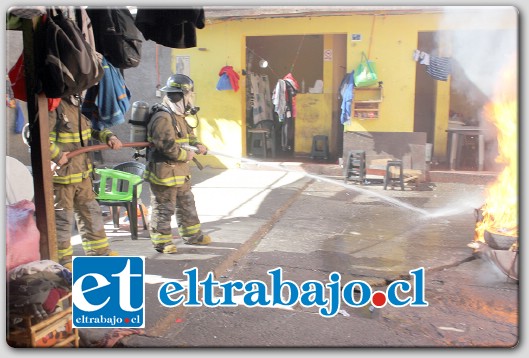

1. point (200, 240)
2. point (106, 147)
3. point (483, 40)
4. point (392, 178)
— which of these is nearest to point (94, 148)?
point (106, 147)

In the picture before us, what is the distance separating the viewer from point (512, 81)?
11.7 ft

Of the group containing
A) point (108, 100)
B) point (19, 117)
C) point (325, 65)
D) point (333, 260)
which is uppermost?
point (325, 65)

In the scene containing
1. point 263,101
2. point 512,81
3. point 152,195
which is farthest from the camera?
point 152,195

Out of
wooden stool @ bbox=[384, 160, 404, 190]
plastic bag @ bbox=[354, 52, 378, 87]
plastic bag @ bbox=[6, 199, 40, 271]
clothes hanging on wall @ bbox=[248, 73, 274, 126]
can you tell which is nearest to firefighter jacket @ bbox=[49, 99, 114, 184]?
plastic bag @ bbox=[6, 199, 40, 271]

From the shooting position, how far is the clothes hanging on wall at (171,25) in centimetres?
364

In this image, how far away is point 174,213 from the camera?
3.91 m

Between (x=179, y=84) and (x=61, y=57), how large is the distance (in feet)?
2.35

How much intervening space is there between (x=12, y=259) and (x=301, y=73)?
206 centimetres

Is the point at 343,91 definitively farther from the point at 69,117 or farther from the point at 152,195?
the point at 69,117

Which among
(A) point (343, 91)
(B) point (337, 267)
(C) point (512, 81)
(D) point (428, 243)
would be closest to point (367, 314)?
(B) point (337, 267)

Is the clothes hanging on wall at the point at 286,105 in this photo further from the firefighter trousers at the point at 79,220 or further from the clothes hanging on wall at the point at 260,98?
the firefighter trousers at the point at 79,220

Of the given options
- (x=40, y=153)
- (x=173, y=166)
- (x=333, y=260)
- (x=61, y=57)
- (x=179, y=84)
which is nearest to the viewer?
(x=61, y=57)

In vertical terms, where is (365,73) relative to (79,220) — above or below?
above

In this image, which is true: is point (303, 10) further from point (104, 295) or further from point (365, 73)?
point (104, 295)
